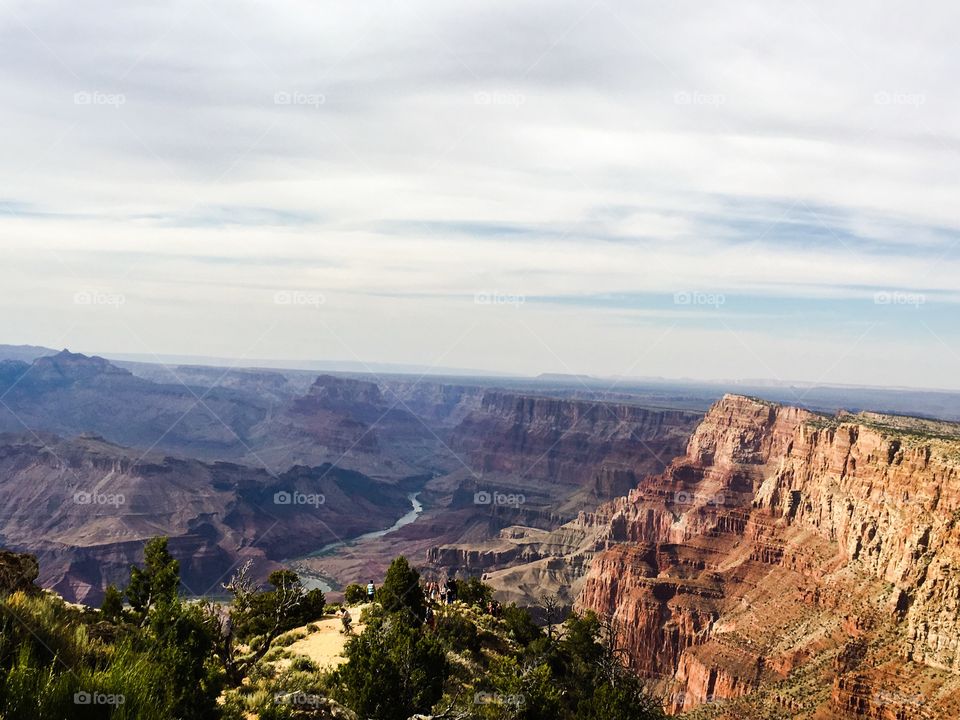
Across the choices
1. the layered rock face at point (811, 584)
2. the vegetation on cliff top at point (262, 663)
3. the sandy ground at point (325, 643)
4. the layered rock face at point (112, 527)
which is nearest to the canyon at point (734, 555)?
the layered rock face at point (811, 584)

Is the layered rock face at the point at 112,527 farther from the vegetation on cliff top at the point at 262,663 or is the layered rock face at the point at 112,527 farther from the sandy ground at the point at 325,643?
the vegetation on cliff top at the point at 262,663

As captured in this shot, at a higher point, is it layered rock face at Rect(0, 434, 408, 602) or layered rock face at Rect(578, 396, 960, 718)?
layered rock face at Rect(578, 396, 960, 718)

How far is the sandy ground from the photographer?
3123cm

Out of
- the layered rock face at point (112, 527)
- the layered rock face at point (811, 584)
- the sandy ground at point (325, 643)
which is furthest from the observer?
the layered rock face at point (112, 527)

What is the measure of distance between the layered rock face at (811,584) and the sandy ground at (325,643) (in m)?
39.8

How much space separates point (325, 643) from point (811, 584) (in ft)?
215

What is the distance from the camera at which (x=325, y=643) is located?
34000mm

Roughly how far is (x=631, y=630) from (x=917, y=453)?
1804 inches

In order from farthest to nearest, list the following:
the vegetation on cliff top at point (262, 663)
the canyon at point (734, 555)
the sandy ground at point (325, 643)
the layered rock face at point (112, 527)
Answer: the layered rock face at point (112, 527), the canyon at point (734, 555), the sandy ground at point (325, 643), the vegetation on cliff top at point (262, 663)

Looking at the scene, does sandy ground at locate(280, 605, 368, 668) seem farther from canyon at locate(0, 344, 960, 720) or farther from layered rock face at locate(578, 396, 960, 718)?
layered rock face at locate(578, 396, 960, 718)

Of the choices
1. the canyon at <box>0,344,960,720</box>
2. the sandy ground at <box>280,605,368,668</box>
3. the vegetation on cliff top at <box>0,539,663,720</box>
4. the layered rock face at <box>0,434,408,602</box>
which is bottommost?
the layered rock face at <box>0,434,408,602</box>

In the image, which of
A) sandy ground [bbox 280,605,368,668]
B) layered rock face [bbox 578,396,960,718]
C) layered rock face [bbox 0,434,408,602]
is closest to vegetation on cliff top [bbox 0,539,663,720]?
sandy ground [bbox 280,605,368,668]

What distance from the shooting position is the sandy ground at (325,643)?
31.2 metres

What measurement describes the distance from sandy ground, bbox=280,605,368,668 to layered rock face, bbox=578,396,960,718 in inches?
1567
